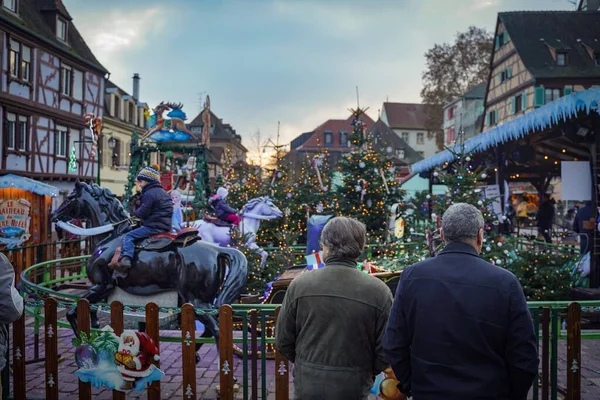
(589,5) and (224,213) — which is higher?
(589,5)

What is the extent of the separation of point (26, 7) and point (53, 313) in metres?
25.2

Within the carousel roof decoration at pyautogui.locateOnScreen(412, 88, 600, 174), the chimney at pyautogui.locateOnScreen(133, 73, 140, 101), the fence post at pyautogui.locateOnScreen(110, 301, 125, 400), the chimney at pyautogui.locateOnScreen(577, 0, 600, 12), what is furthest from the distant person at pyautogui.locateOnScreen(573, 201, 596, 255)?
the chimney at pyautogui.locateOnScreen(133, 73, 140, 101)

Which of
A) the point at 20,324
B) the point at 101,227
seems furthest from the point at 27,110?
the point at 20,324

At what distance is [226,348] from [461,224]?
2.64m

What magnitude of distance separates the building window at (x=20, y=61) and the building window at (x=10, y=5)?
1.59 meters

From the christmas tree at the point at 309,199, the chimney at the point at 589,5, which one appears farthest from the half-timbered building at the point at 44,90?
the chimney at the point at 589,5

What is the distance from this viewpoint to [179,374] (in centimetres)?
681

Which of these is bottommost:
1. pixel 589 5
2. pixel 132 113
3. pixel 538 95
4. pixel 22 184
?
pixel 22 184

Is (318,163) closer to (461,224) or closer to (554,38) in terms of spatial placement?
(461,224)

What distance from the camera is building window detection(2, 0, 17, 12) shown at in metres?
22.9

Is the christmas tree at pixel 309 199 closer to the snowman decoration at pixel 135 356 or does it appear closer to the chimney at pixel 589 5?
the snowman decoration at pixel 135 356

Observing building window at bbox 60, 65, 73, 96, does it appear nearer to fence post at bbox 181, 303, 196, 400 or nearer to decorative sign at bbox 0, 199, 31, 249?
decorative sign at bbox 0, 199, 31, 249

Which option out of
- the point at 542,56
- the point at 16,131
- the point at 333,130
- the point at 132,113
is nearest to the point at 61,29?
the point at 16,131

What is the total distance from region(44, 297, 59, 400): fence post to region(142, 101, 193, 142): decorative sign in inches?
546
